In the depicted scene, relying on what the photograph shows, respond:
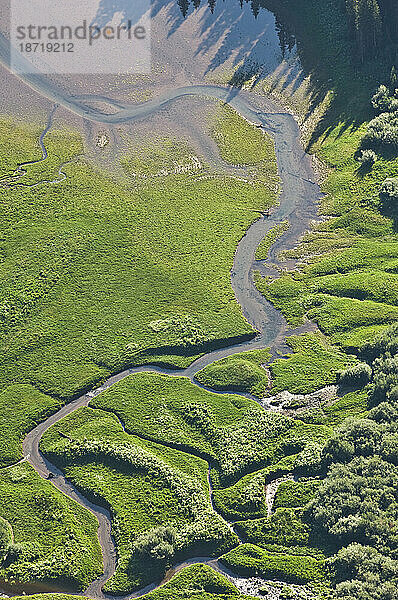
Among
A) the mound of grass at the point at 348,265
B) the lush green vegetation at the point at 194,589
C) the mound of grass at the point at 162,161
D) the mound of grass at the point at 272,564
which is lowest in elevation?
the lush green vegetation at the point at 194,589

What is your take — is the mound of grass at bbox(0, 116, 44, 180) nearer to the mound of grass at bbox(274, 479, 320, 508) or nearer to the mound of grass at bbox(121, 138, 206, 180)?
the mound of grass at bbox(121, 138, 206, 180)

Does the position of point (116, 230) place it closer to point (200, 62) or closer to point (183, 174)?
point (183, 174)

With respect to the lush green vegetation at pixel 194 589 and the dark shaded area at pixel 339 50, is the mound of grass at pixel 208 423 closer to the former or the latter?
the lush green vegetation at pixel 194 589

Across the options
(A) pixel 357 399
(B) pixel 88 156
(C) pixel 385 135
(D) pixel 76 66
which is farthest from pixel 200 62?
(A) pixel 357 399

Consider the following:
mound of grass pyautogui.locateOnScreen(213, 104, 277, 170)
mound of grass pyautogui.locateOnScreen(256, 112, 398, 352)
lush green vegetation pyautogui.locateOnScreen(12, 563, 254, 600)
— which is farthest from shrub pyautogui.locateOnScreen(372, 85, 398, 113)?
lush green vegetation pyautogui.locateOnScreen(12, 563, 254, 600)

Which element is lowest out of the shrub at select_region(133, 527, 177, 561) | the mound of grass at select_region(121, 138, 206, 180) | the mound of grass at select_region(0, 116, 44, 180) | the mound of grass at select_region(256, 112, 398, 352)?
the shrub at select_region(133, 527, 177, 561)

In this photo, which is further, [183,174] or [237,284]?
[183,174]

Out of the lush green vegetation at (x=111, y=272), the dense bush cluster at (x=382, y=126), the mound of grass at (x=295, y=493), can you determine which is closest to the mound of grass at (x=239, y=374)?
the lush green vegetation at (x=111, y=272)
